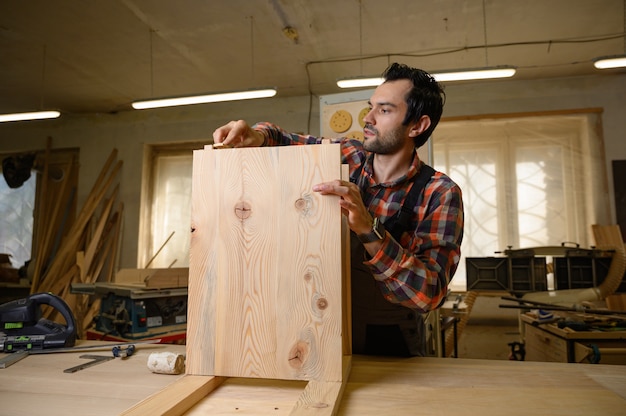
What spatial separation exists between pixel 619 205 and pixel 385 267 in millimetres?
6068

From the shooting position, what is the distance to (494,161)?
6281 mm

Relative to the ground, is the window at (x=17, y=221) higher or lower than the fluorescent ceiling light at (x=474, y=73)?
lower

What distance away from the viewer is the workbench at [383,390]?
0.90 metres

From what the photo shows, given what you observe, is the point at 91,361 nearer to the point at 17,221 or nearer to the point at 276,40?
the point at 276,40

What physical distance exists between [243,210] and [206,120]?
6424mm

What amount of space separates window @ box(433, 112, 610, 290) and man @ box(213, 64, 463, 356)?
4886mm

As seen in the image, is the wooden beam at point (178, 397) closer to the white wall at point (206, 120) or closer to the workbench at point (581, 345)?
the workbench at point (581, 345)

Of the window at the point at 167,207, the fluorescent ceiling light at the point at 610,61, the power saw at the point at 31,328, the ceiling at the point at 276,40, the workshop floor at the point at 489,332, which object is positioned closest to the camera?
the power saw at the point at 31,328

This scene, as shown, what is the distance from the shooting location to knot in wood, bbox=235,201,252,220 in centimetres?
110

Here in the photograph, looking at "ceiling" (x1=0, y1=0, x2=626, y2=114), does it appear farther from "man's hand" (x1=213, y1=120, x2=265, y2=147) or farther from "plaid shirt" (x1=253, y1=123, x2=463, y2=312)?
"man's hand" (x1=213, y1=120, x2=265, y2=147)

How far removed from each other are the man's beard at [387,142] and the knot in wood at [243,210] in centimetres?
67

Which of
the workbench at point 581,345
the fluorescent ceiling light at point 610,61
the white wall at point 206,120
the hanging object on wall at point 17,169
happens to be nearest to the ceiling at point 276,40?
the white wall at point 206,120

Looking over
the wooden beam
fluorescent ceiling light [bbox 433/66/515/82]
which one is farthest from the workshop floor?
the wooden beam

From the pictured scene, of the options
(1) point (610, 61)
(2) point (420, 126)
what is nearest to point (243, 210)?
(2) point (420, 126)
